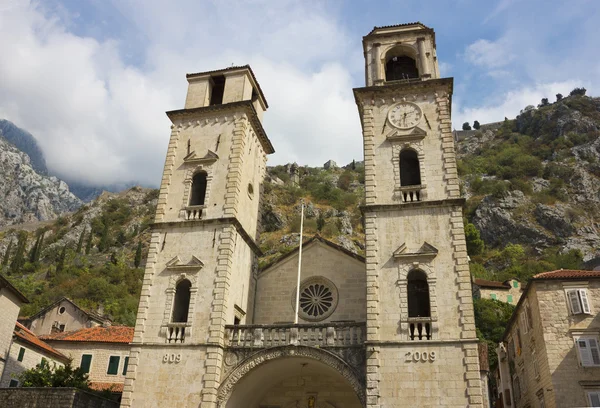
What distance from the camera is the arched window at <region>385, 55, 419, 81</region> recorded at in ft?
81.7

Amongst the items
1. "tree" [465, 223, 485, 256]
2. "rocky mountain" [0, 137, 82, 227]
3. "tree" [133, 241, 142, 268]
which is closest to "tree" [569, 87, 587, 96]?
"tree" [465, 223, 485, 256]

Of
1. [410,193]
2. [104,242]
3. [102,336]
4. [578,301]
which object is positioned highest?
[104,242]

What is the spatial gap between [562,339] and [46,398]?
66.0ft

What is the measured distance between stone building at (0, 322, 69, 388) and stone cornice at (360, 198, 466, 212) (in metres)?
18.0

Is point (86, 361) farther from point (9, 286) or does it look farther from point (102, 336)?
point (9, 286)

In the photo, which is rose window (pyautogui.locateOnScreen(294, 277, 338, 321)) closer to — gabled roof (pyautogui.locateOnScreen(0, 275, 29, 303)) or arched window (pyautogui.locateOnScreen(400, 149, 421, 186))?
arched window (pyautogui.locateOnScreen(400, 149, 421, 186))

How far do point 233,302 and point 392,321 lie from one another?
21.4 feet

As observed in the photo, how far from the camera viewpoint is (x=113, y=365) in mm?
32156

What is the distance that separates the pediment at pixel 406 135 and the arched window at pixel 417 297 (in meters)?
5.81

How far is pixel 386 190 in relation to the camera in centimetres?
2055

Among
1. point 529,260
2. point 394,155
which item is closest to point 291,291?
point 394,155

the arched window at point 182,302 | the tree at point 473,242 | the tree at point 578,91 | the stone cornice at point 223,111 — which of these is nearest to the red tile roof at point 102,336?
the arched window at point 182,302

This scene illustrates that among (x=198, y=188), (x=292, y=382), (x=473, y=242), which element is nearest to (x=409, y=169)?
(x=198, y=188)

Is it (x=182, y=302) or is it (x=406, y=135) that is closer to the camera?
(x=182, y=302)
